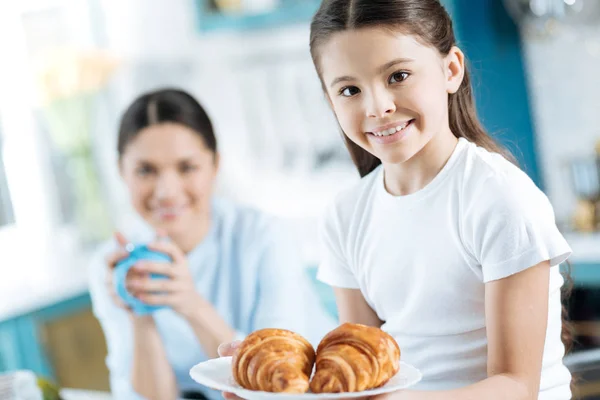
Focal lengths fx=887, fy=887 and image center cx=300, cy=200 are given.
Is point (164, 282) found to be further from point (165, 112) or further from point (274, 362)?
point (274, 362)

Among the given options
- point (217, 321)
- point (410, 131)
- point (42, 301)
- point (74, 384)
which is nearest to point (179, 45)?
point (42, 301)

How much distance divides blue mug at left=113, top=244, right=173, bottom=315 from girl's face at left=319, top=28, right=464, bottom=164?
2.40ft

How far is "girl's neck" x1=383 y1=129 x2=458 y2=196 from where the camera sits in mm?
923

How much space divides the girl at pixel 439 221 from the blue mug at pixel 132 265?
0.62 metres

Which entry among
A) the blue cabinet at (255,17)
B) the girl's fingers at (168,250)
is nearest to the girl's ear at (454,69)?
the girl's fingers at (168,250)

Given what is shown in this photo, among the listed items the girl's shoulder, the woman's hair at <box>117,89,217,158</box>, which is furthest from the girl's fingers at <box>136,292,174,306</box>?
the girl's shoulder

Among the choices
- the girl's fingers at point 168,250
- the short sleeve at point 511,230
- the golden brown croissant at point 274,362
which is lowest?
the golden brown croissant at point 274,362

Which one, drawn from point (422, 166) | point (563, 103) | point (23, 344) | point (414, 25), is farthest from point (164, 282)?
point (563, 103)

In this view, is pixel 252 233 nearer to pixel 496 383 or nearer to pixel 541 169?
pixel 496 383

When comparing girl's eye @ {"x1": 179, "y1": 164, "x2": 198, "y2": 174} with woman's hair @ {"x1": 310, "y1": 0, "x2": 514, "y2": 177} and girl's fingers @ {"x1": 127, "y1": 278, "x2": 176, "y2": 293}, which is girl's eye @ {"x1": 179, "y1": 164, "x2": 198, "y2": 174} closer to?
girl's fingers @ {"x1": 127, "y1": 278, "x2": 176, "y2": 293}

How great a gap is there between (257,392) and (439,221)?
0.27m

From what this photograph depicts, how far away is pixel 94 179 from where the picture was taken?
128 inches

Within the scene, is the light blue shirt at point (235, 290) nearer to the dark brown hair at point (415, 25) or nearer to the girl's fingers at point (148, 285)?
the girl's fingers at point (148, 285)

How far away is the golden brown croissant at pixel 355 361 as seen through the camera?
2.44 feet
